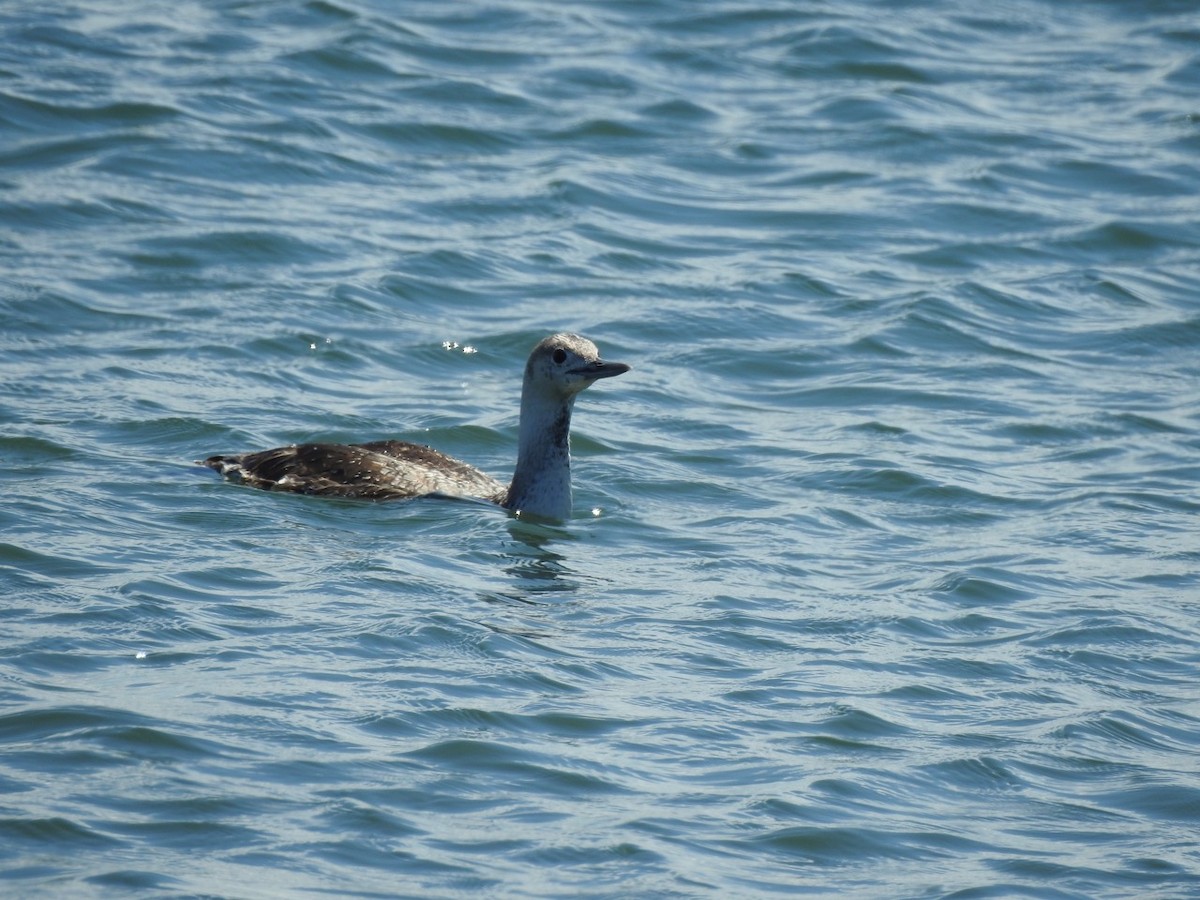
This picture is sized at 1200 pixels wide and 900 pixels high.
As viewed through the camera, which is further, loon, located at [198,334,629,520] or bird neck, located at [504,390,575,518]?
bird neck, located at [504,390,575,518]

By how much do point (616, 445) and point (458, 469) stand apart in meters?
1.48

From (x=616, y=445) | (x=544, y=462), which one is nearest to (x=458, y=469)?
(x=544, y=462)

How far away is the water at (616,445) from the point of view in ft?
25.2

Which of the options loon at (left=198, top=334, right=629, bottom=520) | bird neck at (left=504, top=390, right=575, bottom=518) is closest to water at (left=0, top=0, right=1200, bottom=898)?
loon at (left=198, top=334, right=629, bottom=520)

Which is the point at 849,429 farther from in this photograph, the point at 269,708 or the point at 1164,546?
the point at 269,708

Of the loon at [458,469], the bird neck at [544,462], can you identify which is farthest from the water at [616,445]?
the bird neck at [544,462]

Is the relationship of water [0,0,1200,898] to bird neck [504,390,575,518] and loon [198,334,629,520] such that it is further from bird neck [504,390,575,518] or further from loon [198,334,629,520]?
bird neck [504,390,575,518]

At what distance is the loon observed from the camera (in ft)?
38.0

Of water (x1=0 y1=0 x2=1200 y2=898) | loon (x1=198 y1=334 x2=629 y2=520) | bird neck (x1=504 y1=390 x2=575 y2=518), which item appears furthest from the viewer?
bird neck (x1=504 y1=390 x2=575 y2=518)

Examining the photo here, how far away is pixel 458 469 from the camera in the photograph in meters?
12.1

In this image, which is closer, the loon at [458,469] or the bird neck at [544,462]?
the loon at [458,469]

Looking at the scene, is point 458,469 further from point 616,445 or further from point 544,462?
point 616,445

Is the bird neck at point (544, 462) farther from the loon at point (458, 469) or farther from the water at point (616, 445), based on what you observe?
the water at point (616, 445)

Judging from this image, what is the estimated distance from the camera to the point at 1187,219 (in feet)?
60.5
